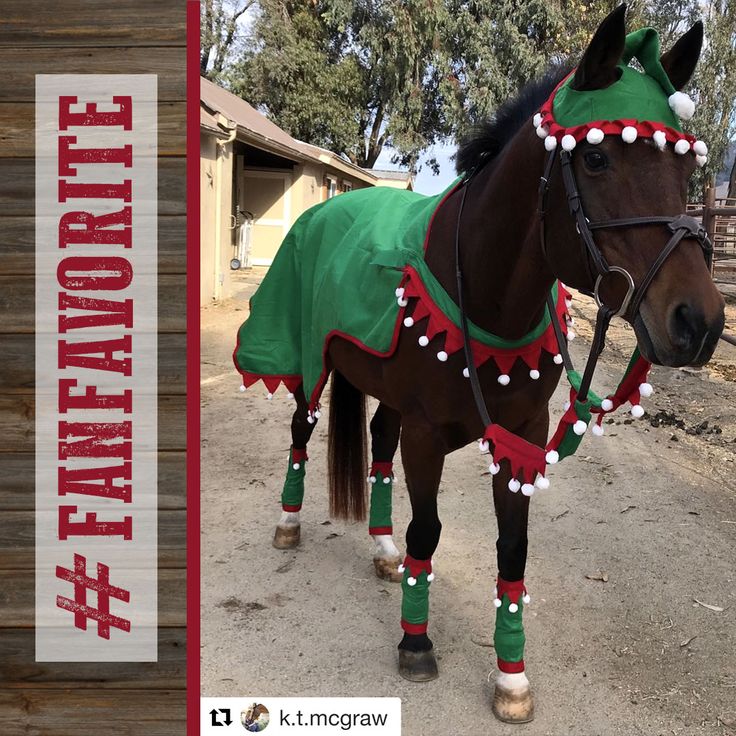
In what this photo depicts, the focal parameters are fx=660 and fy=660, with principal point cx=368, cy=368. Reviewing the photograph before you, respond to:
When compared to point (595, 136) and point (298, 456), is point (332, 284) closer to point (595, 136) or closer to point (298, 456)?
point (298, 456)

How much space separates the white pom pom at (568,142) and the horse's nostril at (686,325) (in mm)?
430

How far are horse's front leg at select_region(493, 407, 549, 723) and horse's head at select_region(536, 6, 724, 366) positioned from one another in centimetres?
84

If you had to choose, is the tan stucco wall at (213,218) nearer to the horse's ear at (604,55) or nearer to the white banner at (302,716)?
the white banner at (302,716)

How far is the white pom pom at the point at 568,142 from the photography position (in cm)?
145

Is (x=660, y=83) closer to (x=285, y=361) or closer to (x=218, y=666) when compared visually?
(x=285, y=361)

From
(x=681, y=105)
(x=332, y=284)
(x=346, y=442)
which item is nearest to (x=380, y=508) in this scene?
(x=346, y=442)

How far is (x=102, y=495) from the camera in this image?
1415mm

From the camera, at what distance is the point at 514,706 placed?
2084 millimetres

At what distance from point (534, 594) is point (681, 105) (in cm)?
202

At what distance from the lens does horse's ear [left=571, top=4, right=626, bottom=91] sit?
4.62 feet

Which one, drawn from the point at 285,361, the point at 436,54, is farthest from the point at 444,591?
the point at 436,54

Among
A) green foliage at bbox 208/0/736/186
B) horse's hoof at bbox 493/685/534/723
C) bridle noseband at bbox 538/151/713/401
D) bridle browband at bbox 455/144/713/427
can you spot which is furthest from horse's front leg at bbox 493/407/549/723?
green foliage at bbox 208/0/736/186

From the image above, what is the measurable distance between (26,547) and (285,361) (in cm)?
175

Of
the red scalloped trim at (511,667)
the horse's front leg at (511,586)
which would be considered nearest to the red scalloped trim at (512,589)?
the horse's front leg at (511,586)
